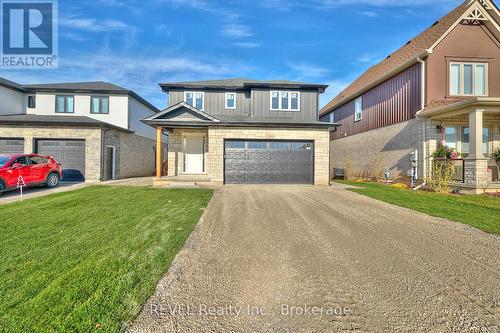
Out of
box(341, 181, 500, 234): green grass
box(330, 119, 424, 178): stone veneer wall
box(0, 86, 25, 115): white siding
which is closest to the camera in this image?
box(341, 181, 500, 234): green grass

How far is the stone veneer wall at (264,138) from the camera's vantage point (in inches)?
523

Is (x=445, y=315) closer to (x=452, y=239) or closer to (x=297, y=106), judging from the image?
(x=452, y=239)

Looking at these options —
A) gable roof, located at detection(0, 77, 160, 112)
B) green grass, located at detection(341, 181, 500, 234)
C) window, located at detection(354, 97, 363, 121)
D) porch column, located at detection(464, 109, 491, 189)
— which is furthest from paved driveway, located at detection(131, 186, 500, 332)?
gable roof, located at detection(0, 77, 160, 112)

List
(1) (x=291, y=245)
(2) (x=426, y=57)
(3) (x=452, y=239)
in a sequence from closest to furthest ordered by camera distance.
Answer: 1. (1) (x=291, y=245)
2. (3) (x=452, y=239)
3. (2) (x=426, y=57)

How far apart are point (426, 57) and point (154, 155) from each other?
71.2 ft

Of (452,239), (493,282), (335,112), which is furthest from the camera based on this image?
(335,112)

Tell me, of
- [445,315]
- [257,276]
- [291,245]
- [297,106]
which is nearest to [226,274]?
[257,276]

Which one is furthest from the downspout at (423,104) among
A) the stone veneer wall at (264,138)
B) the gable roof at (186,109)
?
the gable roof at (186,109)

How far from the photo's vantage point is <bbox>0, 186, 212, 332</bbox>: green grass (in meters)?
2.31

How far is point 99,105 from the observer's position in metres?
17.7

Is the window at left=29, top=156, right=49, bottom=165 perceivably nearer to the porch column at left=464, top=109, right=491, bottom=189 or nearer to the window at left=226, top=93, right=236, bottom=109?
the window at left=226, top=93, right=236, bottom=109

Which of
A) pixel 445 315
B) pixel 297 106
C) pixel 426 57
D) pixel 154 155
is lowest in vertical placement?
pixel 445 315

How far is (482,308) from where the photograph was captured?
257 cm

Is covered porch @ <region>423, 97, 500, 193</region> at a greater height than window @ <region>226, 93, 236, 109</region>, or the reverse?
window @ <region>226, 93, 236, 109</region>
